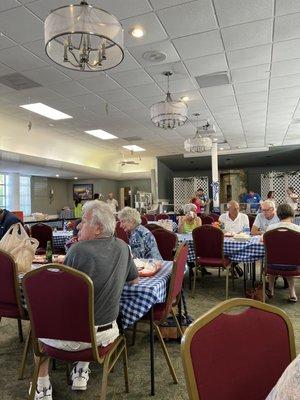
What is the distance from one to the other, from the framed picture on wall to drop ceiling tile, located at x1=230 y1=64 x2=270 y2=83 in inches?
413

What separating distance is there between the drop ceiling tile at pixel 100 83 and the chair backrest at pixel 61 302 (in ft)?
12.2

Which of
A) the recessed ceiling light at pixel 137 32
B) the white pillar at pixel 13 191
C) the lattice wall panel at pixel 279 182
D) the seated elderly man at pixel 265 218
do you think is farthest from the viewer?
the lattice wall panel at pixel 279 182

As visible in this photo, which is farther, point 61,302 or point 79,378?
point 79,378

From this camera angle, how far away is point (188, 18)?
3.31 m

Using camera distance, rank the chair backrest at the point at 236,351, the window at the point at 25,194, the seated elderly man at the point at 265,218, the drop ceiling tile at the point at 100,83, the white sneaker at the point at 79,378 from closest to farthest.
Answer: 1. the chair backrest at the point at 236,351
2. the white sneaker at the point at 79,378
3. the seated elderly man at the point at 265,218
4. the drop ceiling tile at the point at 100,83
5. the window at the point at 25,194

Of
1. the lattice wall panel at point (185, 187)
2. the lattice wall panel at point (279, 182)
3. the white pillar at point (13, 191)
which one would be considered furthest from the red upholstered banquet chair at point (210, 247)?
the lattice wall panel at point (279, 182)

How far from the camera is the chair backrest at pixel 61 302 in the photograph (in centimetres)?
165

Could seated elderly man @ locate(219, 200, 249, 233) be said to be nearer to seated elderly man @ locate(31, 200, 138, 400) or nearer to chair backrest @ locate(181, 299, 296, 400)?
seated elderly man @ locate(31, 200, 138, 400)

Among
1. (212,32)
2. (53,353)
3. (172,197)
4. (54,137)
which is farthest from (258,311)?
(172,197)

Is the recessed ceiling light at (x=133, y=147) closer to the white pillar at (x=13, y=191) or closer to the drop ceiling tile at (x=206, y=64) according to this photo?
the white pillar at (x=13, y=191)

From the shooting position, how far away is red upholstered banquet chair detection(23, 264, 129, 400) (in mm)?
1655

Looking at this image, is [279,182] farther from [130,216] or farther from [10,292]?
[10,292]

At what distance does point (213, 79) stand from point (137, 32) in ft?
5.96

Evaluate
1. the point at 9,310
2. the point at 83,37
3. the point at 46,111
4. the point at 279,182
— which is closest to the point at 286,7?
the point at 83,37
